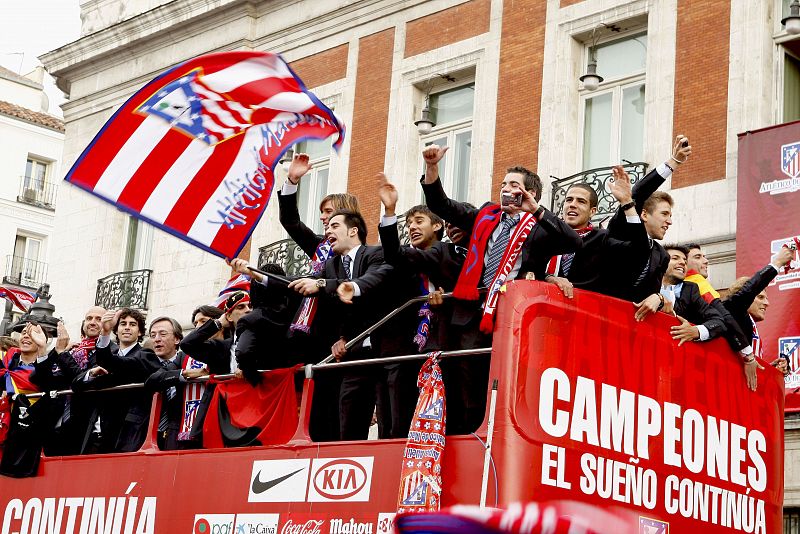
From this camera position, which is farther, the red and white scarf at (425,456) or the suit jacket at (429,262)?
the suit jacket at (429,262)

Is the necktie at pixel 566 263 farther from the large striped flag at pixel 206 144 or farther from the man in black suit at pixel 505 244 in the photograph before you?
the large striped flag at pixel 206 144

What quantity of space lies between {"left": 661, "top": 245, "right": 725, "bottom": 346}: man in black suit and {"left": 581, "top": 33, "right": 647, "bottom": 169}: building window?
8.68m

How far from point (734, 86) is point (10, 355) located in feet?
30.4

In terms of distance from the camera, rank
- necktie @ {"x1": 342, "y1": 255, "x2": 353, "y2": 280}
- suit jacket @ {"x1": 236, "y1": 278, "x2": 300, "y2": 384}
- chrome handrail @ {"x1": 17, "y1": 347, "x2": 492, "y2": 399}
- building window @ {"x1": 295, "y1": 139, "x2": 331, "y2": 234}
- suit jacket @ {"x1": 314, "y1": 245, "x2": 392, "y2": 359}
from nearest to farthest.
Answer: chrome handrail @ {"x1": 17, "y1": 347, "x2": 492, "y2": 399} → suit jacket @ {"x1": 314, "y1": 245, "x2": 392, "y2": 359} → necktie @ {"x1": 342, "y1": 255, "x2": 353, "y2": 280} → suit jacket @ {"x1": 236, "y1": 278, "x2": 300, "y2": 384} → building window @ {"x1": 295, "y1": 139, "x2": 331, "y2": 234}

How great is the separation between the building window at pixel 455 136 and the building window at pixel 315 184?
7.14 ft

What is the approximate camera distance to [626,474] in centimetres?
700

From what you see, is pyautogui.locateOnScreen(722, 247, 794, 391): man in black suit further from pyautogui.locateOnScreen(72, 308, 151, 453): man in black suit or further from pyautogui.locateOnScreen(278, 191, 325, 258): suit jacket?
pyautogui.locateOnScreen(72, 308, 151, 453): man in black suit

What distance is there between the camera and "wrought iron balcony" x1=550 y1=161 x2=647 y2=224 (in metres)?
16.8

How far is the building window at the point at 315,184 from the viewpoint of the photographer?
21734 millimetres

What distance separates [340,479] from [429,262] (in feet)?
4.98

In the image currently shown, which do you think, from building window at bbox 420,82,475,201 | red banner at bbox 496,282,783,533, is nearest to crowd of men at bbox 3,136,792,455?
red banner at bbox 496,282,783,533

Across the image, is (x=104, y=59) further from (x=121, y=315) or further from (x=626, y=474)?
(x=626, y=474)

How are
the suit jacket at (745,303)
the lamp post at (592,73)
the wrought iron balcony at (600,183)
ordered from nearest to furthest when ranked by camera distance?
the suit jacket at (745,303) < the wrought iron balcony at (600,183) < the lamp post at (592,73)

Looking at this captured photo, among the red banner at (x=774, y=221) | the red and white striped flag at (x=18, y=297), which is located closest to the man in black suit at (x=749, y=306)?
the red banner at (x=774, y=221)
